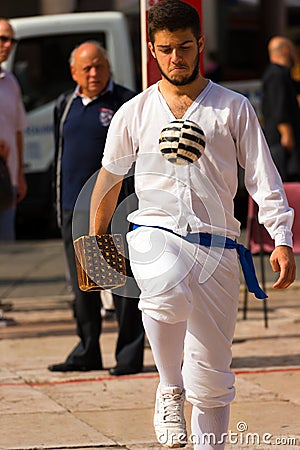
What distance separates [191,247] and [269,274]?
19.4 ft

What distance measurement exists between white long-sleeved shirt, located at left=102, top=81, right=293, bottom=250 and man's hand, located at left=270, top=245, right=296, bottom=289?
0.10 ft

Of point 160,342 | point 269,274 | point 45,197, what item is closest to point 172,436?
point 160,342

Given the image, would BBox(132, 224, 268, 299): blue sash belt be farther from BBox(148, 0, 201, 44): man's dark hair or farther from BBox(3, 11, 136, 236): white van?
BBox(3, 11, 136, 236): white van

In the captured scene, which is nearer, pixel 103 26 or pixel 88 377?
pixel 88 377

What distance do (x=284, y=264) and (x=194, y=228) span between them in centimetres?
36

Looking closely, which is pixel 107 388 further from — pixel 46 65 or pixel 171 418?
pixel 46 65

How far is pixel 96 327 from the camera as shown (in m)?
7.38

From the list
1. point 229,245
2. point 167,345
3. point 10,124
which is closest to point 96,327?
point 10,124

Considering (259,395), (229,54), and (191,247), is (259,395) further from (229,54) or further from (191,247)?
(229,54)

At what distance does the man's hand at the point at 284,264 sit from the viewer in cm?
454

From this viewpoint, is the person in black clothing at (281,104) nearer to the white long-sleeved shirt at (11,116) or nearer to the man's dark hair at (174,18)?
the white long-sleeved shirt at (11,116)

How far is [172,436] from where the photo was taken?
4.69m

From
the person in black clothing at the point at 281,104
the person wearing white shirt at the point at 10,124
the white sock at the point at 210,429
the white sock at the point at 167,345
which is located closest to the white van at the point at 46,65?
the person in black clothing at the point at 281,104

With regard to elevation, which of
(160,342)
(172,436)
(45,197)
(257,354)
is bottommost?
(45,197)
